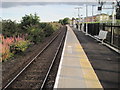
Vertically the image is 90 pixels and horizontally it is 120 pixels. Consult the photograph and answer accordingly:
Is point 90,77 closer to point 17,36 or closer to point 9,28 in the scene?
point 17,36

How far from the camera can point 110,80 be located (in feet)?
25.4

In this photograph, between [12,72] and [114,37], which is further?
[114,37]

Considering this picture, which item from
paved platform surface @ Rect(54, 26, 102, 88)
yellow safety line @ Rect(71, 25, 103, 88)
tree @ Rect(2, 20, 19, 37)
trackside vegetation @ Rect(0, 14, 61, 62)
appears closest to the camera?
yellow safety line @ Rect(71, 25, 103, 88)

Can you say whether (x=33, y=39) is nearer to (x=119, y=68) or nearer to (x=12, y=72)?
(x=12, y=72)

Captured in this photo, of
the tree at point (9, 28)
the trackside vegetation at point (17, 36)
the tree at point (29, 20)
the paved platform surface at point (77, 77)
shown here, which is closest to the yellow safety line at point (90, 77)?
the paved platform surface at point (77, 77)

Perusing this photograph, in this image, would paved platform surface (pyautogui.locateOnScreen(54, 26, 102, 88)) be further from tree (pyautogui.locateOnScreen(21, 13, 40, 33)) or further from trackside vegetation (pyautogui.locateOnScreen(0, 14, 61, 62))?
tree (pyautogui.locateOnScreen(21, 13, 40, 33))

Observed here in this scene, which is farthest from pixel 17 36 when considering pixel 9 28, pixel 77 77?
pixel 77 77

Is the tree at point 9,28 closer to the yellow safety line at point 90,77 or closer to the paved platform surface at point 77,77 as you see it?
the paved platform surface at point 77,77

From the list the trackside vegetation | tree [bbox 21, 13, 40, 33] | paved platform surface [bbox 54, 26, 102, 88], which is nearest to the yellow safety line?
paved platform surface [bbox 54, 26, 102, 88]

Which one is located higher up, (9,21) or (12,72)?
(9,21)

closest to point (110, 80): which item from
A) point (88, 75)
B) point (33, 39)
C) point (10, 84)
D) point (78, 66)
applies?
point (88, 75)

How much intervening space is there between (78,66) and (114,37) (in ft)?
24.7

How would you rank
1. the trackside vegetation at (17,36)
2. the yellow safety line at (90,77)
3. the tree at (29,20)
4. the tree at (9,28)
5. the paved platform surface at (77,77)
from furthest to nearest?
the tree at (29,20) < the tree at (9,28) < the trackside vegetation at (17,36) < the paved platform surface at (77,77) < the yellow safety line at (90,77)

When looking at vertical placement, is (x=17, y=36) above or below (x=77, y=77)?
above
